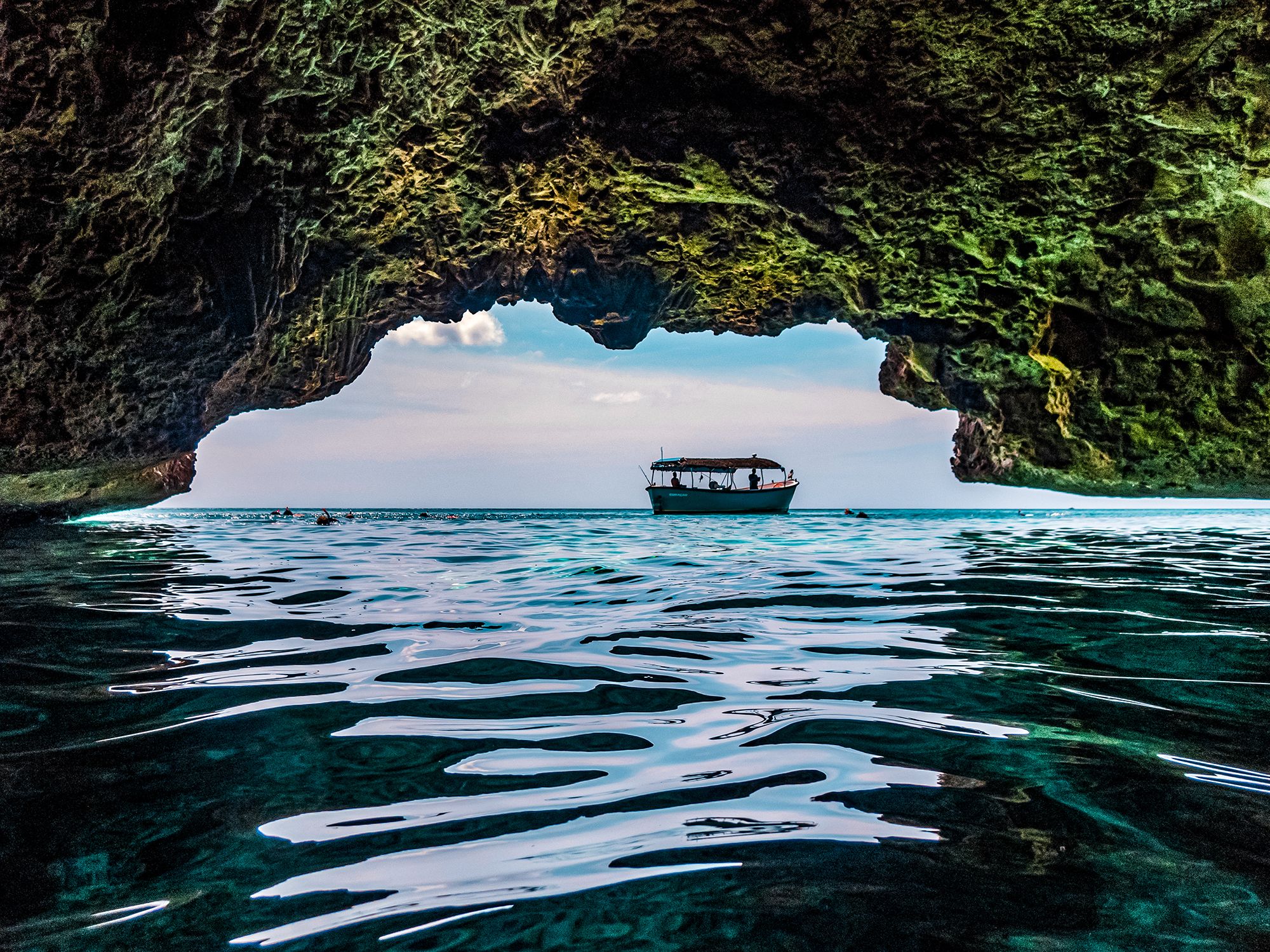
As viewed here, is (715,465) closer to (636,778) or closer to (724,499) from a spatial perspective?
(724,499)

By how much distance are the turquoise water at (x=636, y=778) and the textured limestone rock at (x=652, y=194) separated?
14.4 feet

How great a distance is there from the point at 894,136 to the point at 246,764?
25.6ft

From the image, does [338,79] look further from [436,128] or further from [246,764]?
[246,764]

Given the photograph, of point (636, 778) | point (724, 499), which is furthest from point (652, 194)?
point (724, 499)

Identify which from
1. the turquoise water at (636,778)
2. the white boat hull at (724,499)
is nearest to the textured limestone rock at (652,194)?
the turquoise water at (636,778)

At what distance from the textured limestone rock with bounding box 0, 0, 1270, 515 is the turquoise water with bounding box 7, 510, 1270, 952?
14.4 feet

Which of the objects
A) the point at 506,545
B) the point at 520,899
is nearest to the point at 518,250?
the point at 506,545

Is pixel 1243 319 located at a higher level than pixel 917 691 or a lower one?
higher

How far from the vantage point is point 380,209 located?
8164mm

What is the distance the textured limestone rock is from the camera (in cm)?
596

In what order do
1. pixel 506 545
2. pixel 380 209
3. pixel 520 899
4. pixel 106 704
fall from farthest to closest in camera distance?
pixel 506 545
pixel 380 209
pixel 106 704
pixel 520 899

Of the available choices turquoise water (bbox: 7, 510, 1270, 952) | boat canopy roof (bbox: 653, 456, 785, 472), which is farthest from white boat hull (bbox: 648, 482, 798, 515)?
turquoise water (bbox: 7, 510, 1270, 952)

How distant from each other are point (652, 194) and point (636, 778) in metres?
8.14

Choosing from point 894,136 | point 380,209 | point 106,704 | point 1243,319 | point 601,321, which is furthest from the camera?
point 601,321
